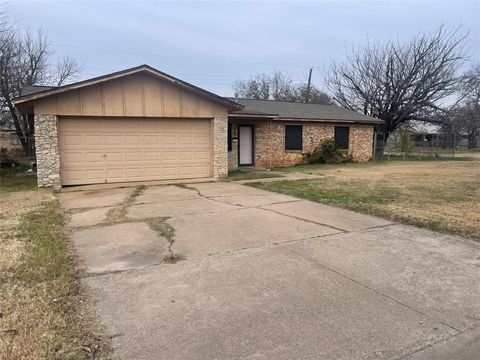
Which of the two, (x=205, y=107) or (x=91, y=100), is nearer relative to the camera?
(x=91, y=100)

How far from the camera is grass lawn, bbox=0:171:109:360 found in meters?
2.78

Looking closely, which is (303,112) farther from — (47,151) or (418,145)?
(418,145)

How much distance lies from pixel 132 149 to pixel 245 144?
273 inches

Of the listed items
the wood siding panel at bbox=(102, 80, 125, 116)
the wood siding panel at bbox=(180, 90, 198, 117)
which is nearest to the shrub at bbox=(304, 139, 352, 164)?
the wood siding panel at bbox=(180, 90, 198, 117)

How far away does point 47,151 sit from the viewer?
11203 millimetres

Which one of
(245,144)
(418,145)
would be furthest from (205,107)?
(418,145)

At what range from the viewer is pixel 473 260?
16.1 feet

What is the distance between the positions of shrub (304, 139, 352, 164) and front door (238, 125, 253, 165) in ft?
11.3

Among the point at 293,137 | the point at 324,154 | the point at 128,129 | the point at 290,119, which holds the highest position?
the point at 290,119

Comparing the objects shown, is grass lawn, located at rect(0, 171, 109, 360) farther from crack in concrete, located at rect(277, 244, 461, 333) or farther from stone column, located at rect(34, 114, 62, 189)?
stone column, located at rect(34, 114, 62, 189)

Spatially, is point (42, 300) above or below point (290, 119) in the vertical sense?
below

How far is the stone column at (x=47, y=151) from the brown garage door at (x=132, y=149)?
239 mm

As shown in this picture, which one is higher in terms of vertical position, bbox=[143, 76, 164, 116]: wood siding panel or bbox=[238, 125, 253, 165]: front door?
bbox=[143, 76, 164, 116]: wood siding panel

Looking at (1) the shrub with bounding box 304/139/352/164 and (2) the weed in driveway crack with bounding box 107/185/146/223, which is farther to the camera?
(1) the shrub with bounding box 304/139/352/164
